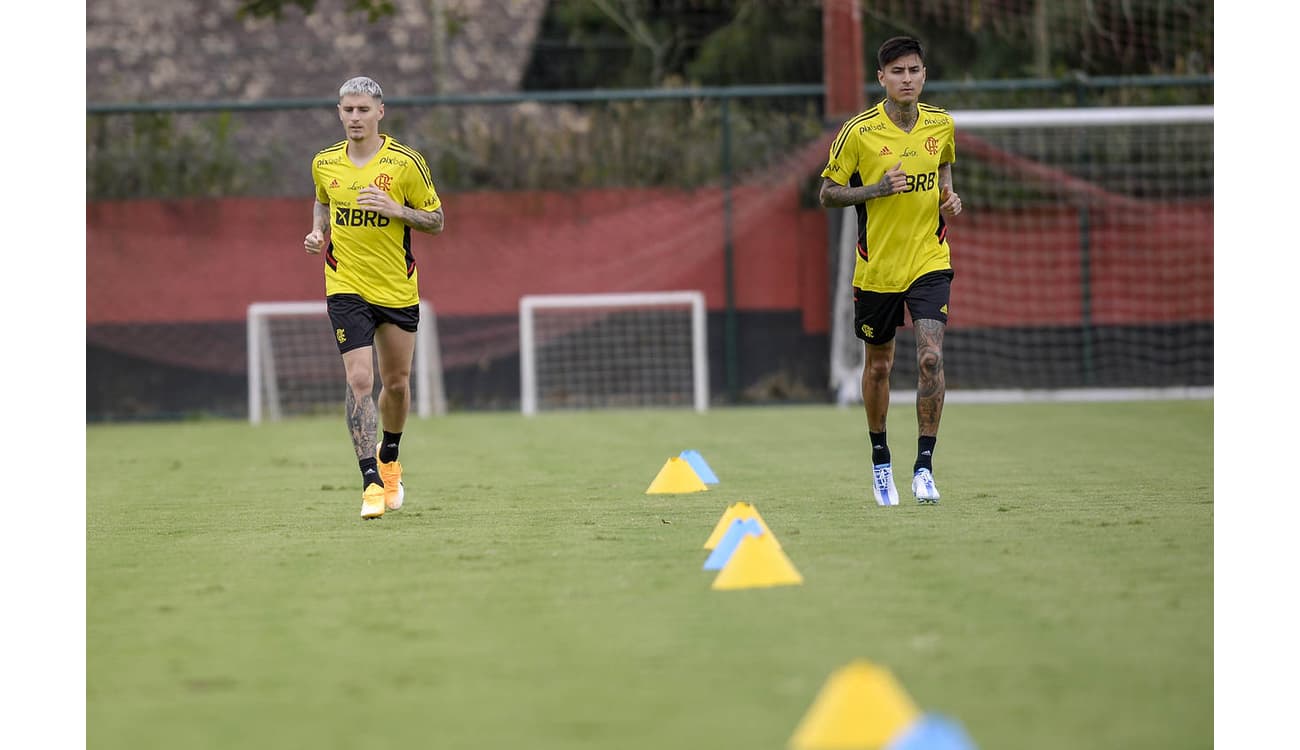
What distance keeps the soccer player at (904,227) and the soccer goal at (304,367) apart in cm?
865

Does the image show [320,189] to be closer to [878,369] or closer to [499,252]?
[878,369]

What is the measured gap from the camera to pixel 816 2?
21.2 meters

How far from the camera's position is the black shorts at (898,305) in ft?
25.3

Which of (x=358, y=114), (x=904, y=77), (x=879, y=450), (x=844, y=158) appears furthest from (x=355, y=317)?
(x=904, y=77)

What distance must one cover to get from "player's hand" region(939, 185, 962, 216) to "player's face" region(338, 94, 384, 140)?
9.09 ft

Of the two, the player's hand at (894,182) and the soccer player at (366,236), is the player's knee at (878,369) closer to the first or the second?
the player's hand at (894,182)

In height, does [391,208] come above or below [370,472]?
above

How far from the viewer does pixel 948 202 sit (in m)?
7.79

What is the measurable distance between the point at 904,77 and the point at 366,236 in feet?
8.84

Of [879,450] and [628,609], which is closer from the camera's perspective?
[628,609]

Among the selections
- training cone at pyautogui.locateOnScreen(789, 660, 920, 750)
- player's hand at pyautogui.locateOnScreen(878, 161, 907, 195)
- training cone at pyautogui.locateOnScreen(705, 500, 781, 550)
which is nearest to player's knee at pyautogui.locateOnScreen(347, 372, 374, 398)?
training cone at pyautogui.locateOnScreen(705, 500, 781, 550)

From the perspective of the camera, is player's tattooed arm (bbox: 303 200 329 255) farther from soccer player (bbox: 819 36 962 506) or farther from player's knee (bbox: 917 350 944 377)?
player's knee (bbox: 917 350 944 377)

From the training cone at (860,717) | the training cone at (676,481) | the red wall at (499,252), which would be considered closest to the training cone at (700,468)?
the training cone at (676,481)

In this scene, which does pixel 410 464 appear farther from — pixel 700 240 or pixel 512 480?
pixel 700 240
